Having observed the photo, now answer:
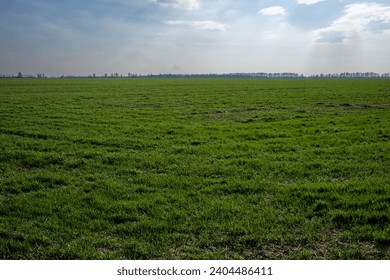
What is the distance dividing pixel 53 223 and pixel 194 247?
10.4 feet

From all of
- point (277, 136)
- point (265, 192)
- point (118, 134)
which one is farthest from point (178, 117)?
point (265, 192)

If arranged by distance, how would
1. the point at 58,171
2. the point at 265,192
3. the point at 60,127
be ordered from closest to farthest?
the point at 265,192
the point at 58,171
the point at 60,127

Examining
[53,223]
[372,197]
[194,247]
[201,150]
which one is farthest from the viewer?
[201,150]

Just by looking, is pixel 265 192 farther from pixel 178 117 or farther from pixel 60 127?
pixel 178 117

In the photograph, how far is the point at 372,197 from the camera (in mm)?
7855

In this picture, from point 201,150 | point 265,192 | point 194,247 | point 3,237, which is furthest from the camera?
point 201,150
